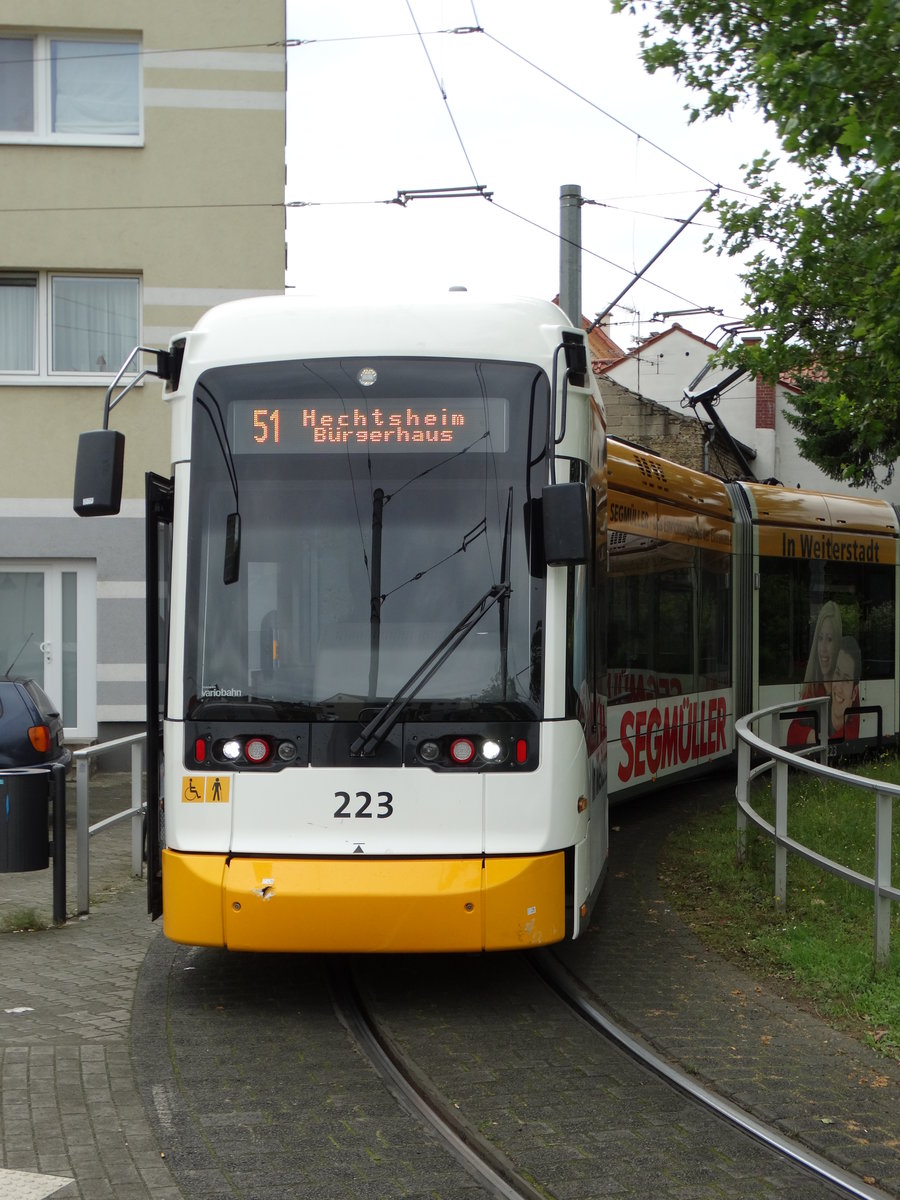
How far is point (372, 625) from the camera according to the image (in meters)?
6.41

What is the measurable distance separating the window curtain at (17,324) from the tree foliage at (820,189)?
809 cm

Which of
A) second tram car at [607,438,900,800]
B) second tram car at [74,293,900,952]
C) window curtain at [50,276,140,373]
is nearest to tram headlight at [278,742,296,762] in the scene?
second tram car at [74,293,900,952]

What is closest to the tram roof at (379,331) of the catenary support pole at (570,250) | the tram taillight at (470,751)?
the tram taillight at (470,751)

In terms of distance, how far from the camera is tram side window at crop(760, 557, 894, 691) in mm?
14922

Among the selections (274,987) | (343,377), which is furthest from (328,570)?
(274,987)

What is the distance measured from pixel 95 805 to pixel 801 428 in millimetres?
22186

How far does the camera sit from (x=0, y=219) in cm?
1742

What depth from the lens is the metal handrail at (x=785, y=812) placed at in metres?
6.73

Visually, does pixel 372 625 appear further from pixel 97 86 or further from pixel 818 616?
pixel 97 86

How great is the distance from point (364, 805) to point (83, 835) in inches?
113

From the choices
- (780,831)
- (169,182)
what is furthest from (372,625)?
(169,182)

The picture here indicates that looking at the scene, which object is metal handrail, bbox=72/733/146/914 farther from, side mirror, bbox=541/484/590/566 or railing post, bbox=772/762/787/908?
railing post, bbox=772/762/787/908

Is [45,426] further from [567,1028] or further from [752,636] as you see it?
[567,1028]

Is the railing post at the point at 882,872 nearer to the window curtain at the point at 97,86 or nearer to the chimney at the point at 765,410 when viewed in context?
the window curtain at the point at 97,86
